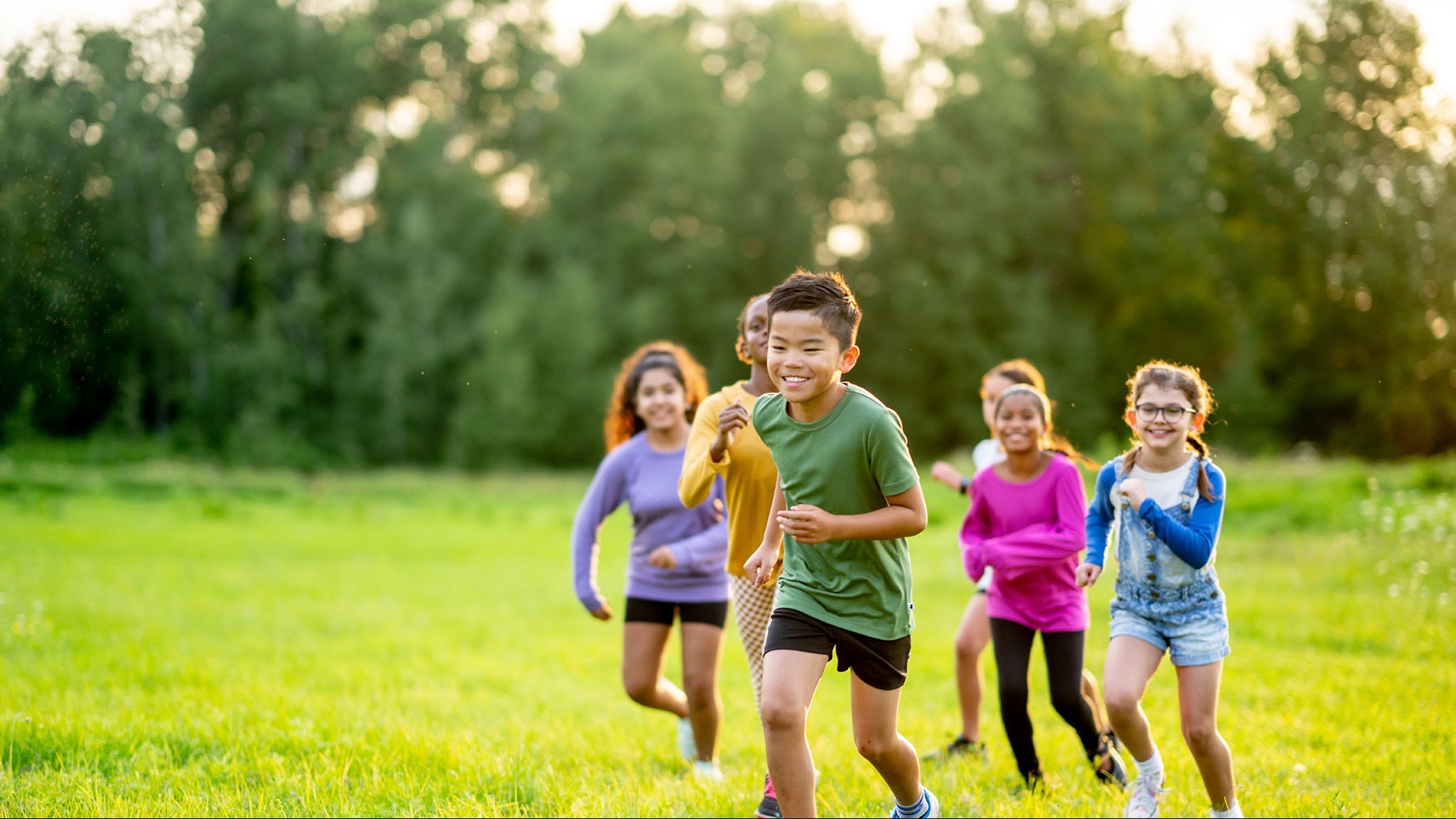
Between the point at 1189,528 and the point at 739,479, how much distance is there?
185cm

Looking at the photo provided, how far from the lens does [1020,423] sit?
5.66m

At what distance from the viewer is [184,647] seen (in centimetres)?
995

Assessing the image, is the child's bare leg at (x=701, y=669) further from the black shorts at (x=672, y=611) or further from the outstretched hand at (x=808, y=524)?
the outstretched hand at (x=808, y=524)

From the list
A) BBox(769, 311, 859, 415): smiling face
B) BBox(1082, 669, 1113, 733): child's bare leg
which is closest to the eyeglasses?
BBox(1082, 669, 1113, 733): child's bare leg

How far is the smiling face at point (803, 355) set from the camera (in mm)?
4023

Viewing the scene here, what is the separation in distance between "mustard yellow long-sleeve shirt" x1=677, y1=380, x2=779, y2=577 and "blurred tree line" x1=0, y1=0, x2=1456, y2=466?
112 ft

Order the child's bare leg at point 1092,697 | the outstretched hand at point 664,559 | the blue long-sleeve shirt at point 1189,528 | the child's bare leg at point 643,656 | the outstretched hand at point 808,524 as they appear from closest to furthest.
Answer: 1. the outstretched hand at point 808,524
2. the blue long-sleeve shirt at point 1189,528
3. the outstretched hand at point 664,559
4. the child's bare leg at point 1092,697
5. the child's bare leg at point 643,656

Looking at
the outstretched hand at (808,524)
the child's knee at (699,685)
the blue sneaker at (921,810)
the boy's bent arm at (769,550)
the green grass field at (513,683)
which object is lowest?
the green grass field at (513,683)

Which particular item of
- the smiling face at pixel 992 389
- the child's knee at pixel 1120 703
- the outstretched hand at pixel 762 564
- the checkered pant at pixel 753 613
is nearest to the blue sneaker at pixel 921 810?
the child's knee at pixel 1120 703

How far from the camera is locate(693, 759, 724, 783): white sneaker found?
18.7ft

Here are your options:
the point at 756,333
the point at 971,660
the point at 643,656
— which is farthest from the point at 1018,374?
the point at 643,656

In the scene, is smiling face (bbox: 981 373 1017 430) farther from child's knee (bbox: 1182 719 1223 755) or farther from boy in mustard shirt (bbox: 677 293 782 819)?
child's knee (bbox: 1182 719 1223 755)

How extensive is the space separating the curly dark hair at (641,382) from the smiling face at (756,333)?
42.0 inches

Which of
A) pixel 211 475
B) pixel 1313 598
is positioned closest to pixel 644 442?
pixel 1313 598
